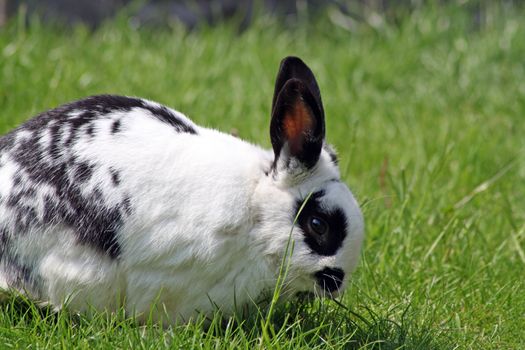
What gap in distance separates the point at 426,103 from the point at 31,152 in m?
3.25

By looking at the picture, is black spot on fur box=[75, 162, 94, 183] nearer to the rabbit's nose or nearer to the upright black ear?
the upright black ear

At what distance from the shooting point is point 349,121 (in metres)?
5.54

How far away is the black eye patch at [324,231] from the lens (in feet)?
10.1

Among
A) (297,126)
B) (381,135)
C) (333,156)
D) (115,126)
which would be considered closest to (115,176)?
(115,126)

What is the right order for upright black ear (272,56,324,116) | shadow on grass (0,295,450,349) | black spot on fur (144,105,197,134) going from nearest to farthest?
shadow on grass (0,295,450,349) < upright black ear (272,56,324,116) < black spot on fur (144,105,197,134)

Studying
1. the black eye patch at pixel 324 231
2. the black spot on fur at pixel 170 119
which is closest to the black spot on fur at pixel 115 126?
the black spot on fur at pixel 170 119

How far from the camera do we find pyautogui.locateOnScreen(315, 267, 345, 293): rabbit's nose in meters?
3.07

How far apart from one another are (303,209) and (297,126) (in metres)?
0.25

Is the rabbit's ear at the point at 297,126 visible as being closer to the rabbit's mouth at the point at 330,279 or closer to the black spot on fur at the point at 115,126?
the rabbit's mouth at the point at 330,279

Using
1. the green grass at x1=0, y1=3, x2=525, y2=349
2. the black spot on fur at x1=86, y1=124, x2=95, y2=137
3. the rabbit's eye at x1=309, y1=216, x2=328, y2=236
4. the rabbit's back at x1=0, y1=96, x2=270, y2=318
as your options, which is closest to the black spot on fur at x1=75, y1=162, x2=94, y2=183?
the rabbit's back at x1=0, y1=96, x2=270, y2=318

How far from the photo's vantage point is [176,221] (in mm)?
3039

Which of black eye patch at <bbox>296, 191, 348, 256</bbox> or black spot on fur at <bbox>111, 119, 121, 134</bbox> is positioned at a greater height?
black spot on fur at <bbox>111, 119, 121, 134</bbox>

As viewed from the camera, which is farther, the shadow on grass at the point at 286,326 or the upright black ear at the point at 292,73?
the upright black ear at the point at 292,73

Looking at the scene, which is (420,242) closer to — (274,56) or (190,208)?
(190,208)
